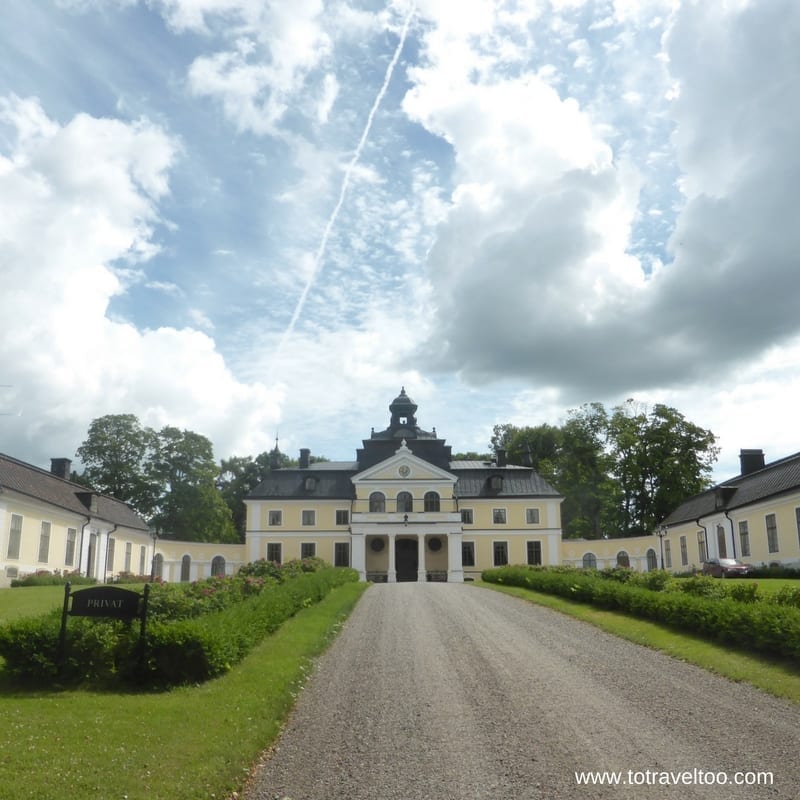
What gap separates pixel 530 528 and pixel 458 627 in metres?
37.3

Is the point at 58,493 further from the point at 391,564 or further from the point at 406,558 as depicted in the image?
the point at 406,558

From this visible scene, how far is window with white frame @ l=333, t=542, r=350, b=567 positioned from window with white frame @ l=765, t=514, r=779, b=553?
92.0ft

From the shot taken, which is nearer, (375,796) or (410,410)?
(375,796)

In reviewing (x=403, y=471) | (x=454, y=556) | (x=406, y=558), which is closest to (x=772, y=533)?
(x=454, y=556)

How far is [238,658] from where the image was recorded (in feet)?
39.5

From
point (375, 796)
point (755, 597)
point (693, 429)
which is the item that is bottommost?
point (375, 796)

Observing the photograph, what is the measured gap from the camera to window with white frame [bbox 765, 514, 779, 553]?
1358 inches

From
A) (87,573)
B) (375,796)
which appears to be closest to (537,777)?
(375,796)

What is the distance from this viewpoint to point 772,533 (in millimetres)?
A: 34969

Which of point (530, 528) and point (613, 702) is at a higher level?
point (530, 528)

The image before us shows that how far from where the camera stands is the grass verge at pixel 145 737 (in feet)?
22.3

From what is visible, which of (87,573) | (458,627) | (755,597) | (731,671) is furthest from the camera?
(87,573)

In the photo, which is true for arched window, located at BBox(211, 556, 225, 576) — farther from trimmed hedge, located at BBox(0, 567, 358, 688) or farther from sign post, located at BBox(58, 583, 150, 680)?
sign post, located at BBox(58, 583, 150, 680)

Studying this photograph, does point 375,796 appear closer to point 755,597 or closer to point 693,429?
point 755,597
